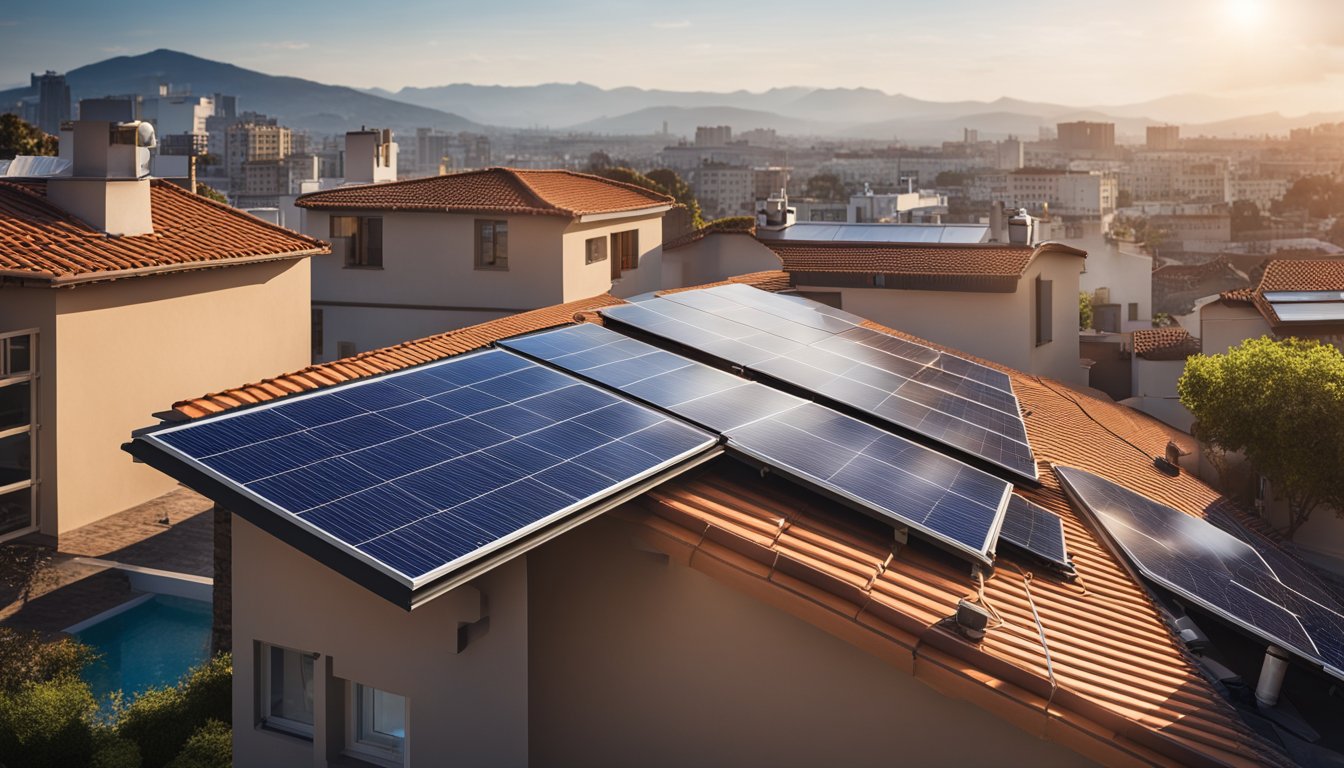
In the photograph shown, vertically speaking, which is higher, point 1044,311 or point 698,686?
point 1044,311

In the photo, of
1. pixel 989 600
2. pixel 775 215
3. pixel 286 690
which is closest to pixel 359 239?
pixel 775 215

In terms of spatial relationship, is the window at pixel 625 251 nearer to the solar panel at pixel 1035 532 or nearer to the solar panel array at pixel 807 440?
the solar panel array at pixel 807 440

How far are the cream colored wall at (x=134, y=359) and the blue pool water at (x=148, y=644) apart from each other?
3.98 meters

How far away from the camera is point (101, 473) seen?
73.4 feet

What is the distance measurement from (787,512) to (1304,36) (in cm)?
9850

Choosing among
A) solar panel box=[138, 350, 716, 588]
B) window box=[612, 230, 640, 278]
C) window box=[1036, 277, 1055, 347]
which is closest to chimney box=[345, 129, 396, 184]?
window box=[612, 230, 640, 278]

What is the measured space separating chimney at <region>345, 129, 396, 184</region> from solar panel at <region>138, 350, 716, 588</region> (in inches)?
1725

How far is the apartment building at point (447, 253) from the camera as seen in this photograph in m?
35.5

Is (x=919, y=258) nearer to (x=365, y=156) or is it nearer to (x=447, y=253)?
(x=447, y=253)

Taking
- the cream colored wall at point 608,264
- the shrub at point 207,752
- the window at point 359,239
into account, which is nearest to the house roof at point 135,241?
the window at point 359,239

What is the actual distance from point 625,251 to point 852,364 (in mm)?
26777

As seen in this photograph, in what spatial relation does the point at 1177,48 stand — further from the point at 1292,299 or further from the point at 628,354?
the point at 628,354

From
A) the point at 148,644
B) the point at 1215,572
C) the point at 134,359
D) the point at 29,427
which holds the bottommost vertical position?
the point at 148,644

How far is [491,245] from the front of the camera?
36125 mm
